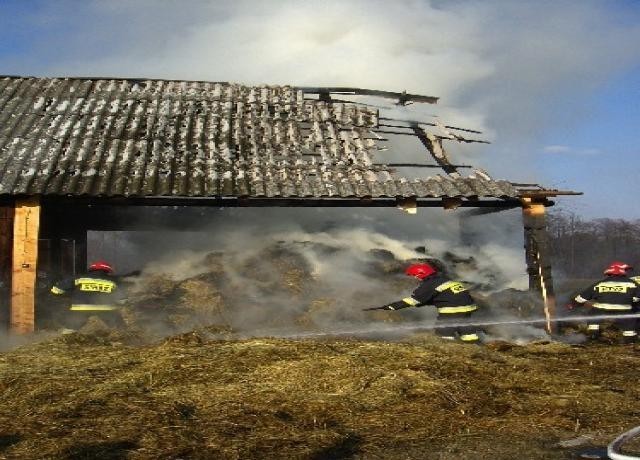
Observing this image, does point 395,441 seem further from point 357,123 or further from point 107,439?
point 357,123

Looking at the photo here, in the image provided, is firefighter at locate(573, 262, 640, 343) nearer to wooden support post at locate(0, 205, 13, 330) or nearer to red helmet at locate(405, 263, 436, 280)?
red helmet at locate(405, 263, 436, 280)

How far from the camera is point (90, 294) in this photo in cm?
1075

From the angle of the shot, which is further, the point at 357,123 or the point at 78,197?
the point at 357,123

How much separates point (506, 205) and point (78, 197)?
792cm

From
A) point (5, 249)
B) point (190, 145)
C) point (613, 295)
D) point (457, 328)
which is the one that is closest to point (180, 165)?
point (190, 145)

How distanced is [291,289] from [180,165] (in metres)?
3.40

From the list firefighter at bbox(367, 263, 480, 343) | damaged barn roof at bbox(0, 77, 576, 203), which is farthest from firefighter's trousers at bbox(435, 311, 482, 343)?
damaged barn roof at bbox(0, 77, 576, 203)

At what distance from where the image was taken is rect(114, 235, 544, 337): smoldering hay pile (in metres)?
11.9

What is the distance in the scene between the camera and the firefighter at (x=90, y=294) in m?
10.7

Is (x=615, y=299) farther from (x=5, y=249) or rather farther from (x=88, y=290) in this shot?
(x=5, y=249)

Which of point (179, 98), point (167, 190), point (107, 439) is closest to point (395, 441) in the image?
point (107, 439)

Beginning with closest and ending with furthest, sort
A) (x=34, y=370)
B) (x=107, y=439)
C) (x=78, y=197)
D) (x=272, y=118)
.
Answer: (x=107, y=439) < (x=34, y=370) < (x=78, y=197) < (x=272, y=118)

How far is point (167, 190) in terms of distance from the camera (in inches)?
416

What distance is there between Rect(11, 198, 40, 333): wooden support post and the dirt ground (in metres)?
1.78
